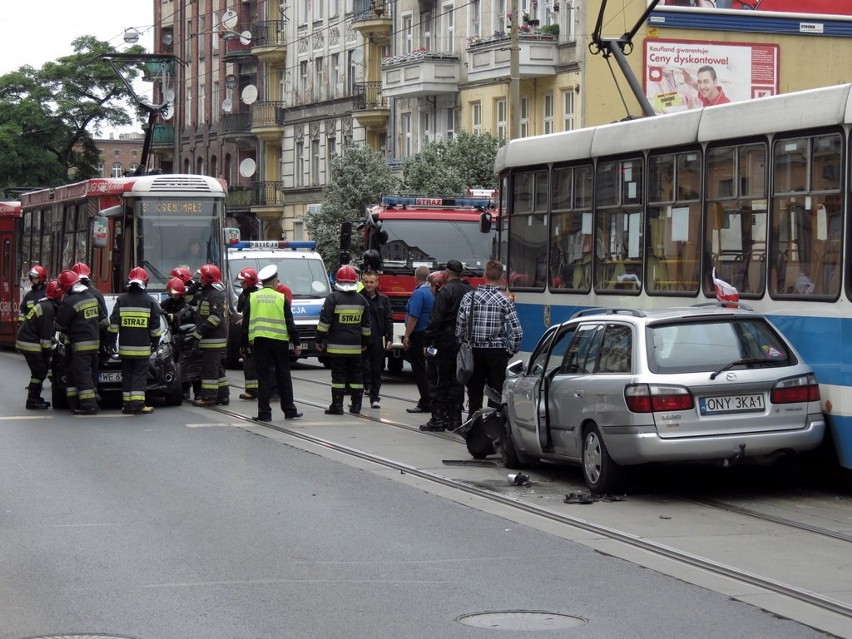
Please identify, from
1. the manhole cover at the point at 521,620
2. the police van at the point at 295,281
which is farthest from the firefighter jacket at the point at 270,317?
the manhole cover at the point at 521,620

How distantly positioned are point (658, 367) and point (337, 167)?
1517 inches

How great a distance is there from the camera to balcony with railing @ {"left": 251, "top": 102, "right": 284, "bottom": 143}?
66.9 meters

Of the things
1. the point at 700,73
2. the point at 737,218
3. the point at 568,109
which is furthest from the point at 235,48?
the point at 737,218

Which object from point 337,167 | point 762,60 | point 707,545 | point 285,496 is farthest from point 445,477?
point 337,167

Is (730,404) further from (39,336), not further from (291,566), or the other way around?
(39,336)

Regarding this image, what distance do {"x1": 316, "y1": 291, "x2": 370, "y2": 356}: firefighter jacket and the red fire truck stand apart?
6.82 meters

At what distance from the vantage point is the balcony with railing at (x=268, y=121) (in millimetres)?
66938

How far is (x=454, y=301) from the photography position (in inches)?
664

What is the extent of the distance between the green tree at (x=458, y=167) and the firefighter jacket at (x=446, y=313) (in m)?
25.0

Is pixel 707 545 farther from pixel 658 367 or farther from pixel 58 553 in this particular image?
pixel 58 553

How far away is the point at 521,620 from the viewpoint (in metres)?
7.56

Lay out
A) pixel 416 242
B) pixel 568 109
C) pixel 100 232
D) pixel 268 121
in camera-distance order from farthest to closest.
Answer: pixel 268 121 < pixel 568 109 < pixel 100 232 < pixel 416 242

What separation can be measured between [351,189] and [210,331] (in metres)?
29.0

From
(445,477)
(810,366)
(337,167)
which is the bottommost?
(445,477)
